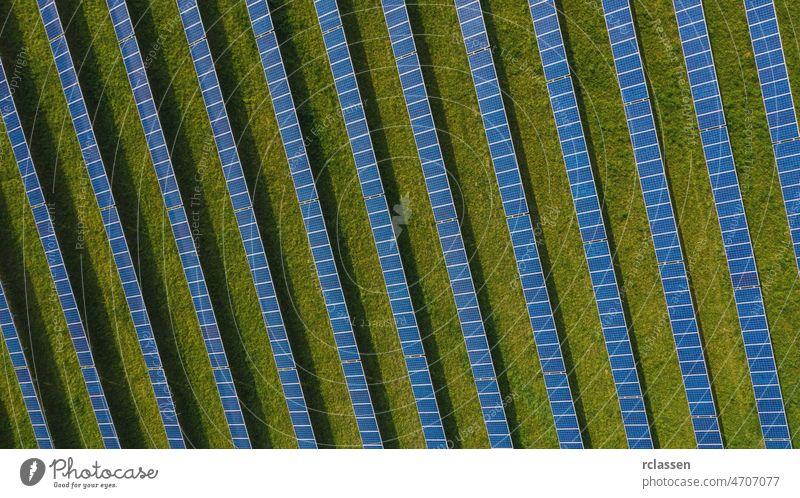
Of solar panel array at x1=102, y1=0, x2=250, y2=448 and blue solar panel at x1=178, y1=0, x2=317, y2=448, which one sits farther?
solar panel array at x1=102, y1=0, x2=250, y2=448

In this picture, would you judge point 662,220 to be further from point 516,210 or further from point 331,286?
point 331,286

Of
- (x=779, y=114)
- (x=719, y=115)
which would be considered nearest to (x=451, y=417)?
(x=719, y=115)

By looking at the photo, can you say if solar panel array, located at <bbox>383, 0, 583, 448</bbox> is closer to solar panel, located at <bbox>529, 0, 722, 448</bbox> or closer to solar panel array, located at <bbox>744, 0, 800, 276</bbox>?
solar panel, located at <bbox>529, 0, 722, 448</bbox>

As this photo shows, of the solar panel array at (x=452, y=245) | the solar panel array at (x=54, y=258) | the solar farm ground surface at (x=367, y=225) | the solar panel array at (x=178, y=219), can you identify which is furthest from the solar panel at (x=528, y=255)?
the solar panel array at (x=54, y=258)

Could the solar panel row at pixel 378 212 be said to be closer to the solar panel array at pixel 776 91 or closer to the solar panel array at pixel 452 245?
the solar panel array at pixel 452 245
